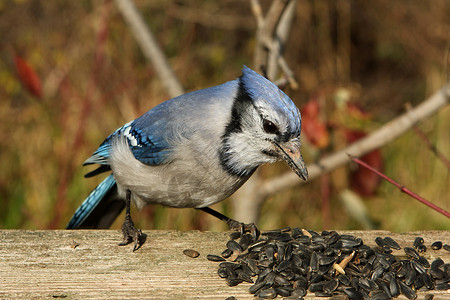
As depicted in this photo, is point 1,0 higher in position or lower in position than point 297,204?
higher

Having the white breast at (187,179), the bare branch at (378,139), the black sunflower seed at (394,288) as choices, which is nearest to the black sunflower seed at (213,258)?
the white breast at (187,179)

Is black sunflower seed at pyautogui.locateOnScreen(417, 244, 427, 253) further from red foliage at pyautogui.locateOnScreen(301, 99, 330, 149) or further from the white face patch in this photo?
the white face patch

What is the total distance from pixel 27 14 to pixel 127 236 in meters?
4.99

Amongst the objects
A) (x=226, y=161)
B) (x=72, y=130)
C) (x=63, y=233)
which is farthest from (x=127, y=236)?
(x=72, y=130)

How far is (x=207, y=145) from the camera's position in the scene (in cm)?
279

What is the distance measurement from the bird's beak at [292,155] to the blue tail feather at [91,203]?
112 centimetres

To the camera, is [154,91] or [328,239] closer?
[328,239]

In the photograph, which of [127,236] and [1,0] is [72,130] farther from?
[127,236]

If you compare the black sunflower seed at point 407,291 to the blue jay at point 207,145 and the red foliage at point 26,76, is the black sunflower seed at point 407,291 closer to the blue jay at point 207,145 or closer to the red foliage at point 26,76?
the blue jay at point 207,145

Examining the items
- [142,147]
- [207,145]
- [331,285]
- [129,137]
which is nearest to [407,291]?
[331,285]

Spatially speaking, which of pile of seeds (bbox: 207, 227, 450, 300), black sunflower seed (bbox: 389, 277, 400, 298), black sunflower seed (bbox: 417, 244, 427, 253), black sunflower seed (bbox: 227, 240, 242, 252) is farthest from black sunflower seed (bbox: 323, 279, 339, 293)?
black sunflower seed (bbox: 417, 244, 427, 253)

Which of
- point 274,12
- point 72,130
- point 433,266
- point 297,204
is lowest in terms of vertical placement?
point 297,204

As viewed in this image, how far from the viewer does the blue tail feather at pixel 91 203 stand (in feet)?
11.0

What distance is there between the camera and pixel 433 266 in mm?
2496
